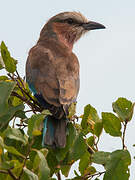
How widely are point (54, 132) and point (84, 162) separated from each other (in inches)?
20.1

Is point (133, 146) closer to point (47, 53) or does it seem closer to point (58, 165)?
point (58, 165)

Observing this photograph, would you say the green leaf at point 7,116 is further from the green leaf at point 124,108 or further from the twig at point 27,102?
the green leaf at point 124,108

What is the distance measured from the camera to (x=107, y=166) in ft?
8.59

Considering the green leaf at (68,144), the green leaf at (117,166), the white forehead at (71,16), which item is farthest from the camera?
the white forehead at (71,16)

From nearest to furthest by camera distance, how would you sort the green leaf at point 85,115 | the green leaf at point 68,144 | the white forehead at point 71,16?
the green leaf at point 68,144, the green leaf at point 85,115, the white forehead at point 71,16

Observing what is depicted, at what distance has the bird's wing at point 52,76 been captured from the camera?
3732 mm

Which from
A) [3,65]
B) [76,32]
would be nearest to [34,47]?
A: [76,32]

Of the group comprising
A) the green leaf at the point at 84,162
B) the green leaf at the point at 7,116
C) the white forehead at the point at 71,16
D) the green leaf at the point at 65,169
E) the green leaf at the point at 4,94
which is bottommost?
the green leaf at the point at 65,169

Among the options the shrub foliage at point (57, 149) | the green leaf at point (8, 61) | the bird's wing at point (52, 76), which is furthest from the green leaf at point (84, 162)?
the green leaf at point (8, 61)

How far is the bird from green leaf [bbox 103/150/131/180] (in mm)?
433

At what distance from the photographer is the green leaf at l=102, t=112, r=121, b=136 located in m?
2.95

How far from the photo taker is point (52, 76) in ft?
13.3

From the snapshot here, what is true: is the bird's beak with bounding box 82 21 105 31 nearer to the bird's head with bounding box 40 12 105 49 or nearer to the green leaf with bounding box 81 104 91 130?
the bird's head with bounding box 40 12 105 49

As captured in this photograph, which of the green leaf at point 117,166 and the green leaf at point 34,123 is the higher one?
the green leaf at point 34,123
